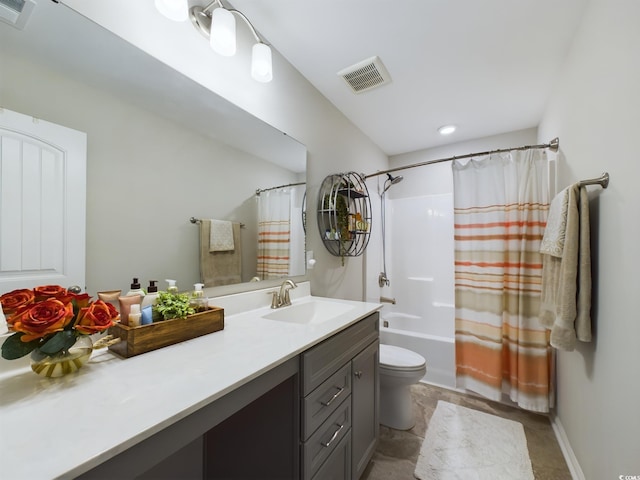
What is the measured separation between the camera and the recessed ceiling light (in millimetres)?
2529

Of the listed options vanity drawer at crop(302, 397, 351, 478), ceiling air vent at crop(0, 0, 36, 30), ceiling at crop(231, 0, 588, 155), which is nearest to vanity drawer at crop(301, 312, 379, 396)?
vanity drawer at crop(302, 397, 351, 478)

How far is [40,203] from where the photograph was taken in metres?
0.76

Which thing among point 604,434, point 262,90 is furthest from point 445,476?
point 262,90

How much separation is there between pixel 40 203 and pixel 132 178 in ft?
0.87

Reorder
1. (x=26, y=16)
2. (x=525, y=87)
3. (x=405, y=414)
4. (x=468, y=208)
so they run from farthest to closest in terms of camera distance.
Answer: (x=468, y=208)
(x=525, y=87)
(x=405, y=414)
(x=26, y=16)

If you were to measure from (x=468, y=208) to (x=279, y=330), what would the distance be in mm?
1886

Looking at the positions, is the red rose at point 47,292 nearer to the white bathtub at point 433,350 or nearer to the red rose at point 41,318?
the red rose at point 41,318

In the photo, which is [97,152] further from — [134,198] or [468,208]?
[468,208]

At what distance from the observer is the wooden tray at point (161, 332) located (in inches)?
31.5

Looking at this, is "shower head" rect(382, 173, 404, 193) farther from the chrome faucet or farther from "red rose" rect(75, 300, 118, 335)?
"red rose" rect(75, 300, 118, 335)

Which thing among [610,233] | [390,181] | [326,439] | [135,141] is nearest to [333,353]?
[326,439]

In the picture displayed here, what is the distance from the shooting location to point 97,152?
0.88 m

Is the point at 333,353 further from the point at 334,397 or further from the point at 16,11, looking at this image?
the point at 16,11

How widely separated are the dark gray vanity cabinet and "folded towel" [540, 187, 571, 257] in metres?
0.98
